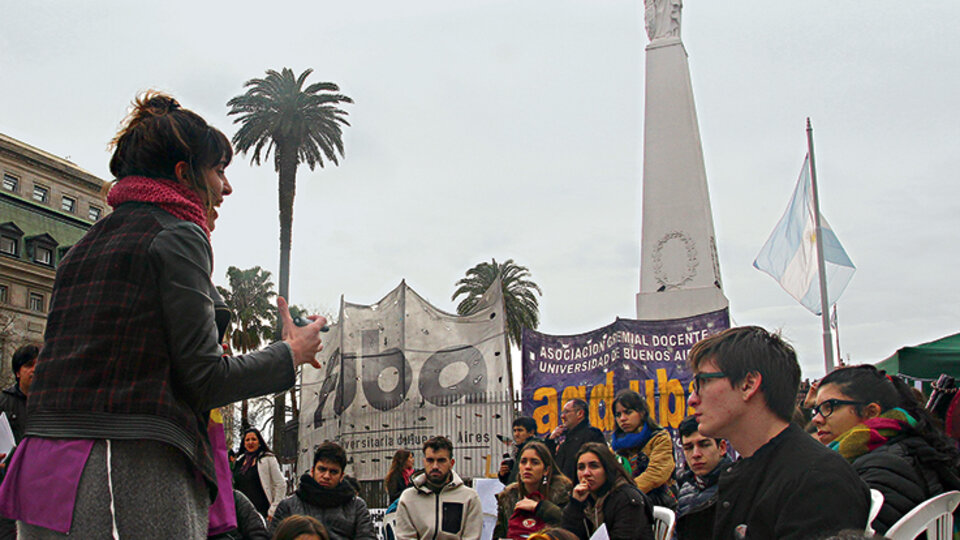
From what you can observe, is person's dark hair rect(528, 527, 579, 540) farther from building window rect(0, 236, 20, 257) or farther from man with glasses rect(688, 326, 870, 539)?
building window rect(0, 236, 20, 257)

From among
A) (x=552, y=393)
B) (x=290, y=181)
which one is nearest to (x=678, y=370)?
(x=552, y=393)

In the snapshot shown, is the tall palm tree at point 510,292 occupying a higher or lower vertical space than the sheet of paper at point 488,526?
higher

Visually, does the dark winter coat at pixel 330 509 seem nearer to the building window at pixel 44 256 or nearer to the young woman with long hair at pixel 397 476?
A: the young woman with long hair at pixel 397 476

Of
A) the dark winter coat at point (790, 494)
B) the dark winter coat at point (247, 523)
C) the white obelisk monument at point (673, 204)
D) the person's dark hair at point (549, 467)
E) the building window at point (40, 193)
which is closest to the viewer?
the dark winter coat at point (790, 494)

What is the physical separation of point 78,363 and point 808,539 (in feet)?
5.89

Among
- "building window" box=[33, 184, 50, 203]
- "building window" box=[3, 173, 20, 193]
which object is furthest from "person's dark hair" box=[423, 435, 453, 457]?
"building window" box=[33, 184, 50, 203]

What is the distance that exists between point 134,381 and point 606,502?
386 cm

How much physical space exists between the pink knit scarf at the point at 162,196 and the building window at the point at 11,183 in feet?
184

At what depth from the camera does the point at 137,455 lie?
175cm

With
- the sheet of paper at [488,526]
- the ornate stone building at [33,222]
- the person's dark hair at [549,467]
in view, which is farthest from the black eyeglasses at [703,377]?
the ornate stone building at [33,222]

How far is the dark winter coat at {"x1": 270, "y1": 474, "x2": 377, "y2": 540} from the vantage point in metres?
6.73

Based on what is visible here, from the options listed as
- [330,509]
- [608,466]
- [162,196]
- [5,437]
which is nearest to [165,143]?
[162,196]

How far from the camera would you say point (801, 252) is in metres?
14.4

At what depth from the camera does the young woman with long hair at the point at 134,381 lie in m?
1.73
